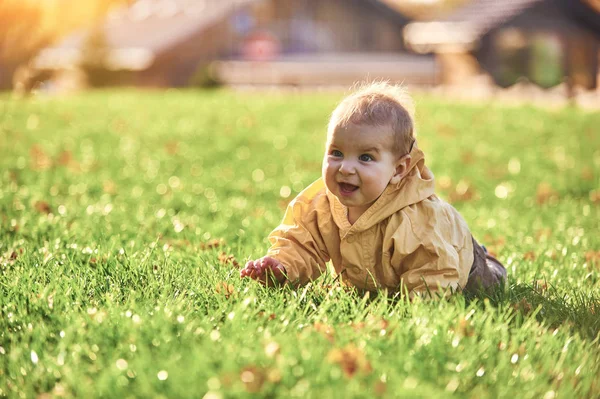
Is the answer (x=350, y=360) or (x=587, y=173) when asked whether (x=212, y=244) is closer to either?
(x=350, y=360)

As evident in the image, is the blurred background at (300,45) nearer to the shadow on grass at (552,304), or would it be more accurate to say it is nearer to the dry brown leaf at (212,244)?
the dry brown leaf at (212,244)

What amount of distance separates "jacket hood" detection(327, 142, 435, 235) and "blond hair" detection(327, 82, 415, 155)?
0.13 metres

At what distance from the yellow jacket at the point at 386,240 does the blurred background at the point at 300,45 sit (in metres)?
21.6

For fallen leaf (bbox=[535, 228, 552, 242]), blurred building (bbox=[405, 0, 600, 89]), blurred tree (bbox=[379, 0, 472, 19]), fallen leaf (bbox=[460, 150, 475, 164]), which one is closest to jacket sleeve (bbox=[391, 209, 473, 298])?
fallen leaf (bbox=[535, 228, 552, 242])

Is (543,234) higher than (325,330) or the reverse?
the reverse

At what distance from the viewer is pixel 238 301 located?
3.37 meters

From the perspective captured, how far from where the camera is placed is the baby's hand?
3668 mm

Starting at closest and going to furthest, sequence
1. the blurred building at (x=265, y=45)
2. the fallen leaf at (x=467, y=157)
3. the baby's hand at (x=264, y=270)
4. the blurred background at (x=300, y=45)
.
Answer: the baby's hand at (x=264, y=270) → the fallen leaf at (x=467, y=157) → the blurred background at (x=300, y=45) → the blurred building at (x=265, y=45)

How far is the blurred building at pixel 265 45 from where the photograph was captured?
35.3 m

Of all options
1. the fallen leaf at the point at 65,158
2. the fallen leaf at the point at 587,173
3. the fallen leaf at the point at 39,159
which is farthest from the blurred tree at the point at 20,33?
the fallen leaf at the point at 587,173

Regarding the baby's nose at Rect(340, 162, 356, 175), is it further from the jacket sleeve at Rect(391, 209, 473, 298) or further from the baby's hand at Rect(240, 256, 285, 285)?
the baby's hand at Rect(240, 256, 285, 285)

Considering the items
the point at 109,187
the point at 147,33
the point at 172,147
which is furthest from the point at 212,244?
the point at 147,33

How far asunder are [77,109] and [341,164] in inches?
429

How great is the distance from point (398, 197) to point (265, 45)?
35.4 m
